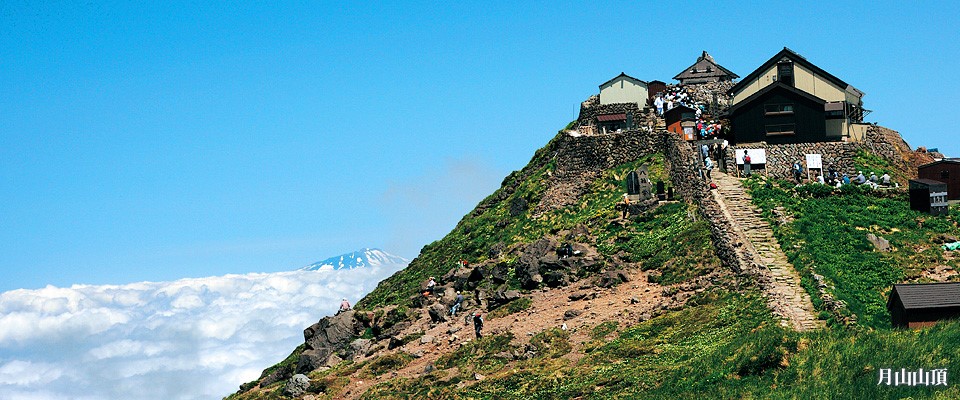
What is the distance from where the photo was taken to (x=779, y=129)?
75062mm

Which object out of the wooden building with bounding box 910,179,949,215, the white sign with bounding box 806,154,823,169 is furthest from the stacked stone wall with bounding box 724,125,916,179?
the wooden building with bounding box 910,179,949,215

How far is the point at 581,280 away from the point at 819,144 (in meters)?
22.1

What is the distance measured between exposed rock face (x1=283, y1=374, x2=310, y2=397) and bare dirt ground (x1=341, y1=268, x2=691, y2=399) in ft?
8.69

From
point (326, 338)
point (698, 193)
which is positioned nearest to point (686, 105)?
point (698, 193)

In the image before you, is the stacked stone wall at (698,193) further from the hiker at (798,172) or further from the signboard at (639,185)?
the hiker at (798,172)

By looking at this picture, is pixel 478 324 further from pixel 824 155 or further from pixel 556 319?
pixel 824 155

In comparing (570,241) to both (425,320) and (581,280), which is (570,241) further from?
(425,320)

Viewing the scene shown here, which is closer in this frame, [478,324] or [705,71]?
[478,324]

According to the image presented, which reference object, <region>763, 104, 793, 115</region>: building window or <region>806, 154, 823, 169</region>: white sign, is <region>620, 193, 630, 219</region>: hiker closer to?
<region>806, 154, 823, 169</region>: white sign

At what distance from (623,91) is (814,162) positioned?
882 inches

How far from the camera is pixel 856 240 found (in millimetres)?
57344

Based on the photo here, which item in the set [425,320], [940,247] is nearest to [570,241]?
[425,320]

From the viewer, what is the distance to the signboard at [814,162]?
71.6 meters

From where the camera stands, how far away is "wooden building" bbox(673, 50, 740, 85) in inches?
3801
